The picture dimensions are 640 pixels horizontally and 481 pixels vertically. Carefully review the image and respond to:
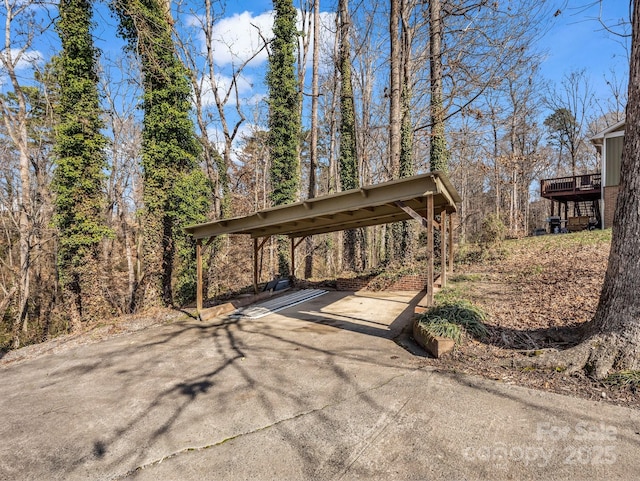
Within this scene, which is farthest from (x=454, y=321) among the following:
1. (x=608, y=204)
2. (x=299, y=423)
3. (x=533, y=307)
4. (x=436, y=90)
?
(x=608, y=204)

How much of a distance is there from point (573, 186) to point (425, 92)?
10737 millimetres

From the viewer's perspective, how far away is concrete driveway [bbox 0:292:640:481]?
2348 millimetres

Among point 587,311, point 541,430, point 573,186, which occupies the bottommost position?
point 541,430

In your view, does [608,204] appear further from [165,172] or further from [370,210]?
[165,172]

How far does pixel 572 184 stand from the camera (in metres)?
16.8

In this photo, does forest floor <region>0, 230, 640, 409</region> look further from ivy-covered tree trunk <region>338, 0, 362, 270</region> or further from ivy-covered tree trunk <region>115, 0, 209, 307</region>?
ivy-covered tree trunk <region>338, 0, 362, 270</region>

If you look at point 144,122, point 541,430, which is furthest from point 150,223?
point 541,430

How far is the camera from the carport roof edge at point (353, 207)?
591 cm

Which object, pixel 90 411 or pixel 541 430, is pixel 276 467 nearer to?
pixel 541 430

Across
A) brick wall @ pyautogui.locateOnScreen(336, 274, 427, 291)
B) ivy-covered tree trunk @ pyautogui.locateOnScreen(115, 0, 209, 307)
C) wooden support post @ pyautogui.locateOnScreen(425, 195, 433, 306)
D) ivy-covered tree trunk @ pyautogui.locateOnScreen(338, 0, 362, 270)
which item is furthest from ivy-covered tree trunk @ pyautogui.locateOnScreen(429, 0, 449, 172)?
ivy-covered tree trunk @ pyautogui.locateOnScreen(115, 0, 209, 307)

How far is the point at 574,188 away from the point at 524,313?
15278 mm

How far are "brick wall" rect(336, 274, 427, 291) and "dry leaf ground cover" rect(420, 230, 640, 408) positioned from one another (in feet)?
3.77

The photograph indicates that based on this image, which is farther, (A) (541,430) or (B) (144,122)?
(B) (144,122)

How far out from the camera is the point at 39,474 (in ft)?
8.44
